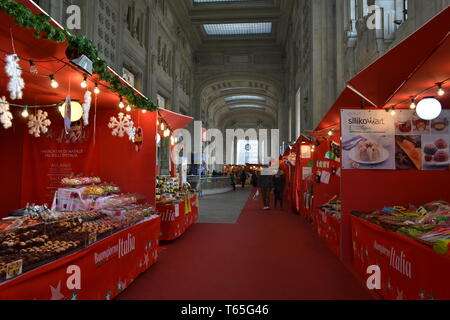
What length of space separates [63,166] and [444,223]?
18.3 ft

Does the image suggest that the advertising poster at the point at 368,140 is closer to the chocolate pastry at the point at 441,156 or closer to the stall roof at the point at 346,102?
the stall roof at the point at 346,102

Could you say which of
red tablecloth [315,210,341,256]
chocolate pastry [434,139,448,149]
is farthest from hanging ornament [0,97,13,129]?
chocolate pastry [434,139,448,149]

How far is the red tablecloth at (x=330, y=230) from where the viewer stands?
471 cm

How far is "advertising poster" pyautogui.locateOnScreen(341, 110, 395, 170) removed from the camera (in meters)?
4.23

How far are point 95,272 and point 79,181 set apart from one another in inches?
96.8

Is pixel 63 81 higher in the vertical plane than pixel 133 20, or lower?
lower

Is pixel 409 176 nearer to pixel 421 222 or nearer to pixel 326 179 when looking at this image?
pixel 421 222

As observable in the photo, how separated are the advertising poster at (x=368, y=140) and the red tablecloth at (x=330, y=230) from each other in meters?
1.08

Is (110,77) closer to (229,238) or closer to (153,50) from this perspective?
(229,238)

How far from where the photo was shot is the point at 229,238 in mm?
6016

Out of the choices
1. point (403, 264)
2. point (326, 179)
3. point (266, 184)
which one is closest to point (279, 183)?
point (266, 184)

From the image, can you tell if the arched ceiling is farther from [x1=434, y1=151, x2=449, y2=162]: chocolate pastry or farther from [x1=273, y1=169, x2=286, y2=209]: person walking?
[x1=434, y1=151, x2=449, y2=162]: chocolate pastry

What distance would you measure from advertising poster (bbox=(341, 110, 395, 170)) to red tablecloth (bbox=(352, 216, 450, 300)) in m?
1.02

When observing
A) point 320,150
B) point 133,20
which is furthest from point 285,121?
point 320,150
